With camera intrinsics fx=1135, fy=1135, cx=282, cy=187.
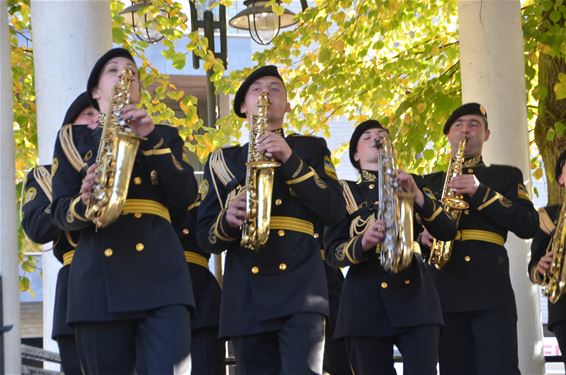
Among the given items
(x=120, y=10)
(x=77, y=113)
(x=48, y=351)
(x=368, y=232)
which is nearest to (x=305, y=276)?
(x=368, y=232)

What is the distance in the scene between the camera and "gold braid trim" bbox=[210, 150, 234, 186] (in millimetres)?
6688

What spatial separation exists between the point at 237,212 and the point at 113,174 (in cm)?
102

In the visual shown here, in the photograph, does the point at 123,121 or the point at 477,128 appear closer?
the point at 123,121

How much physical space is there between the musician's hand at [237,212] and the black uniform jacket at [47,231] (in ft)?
2.80

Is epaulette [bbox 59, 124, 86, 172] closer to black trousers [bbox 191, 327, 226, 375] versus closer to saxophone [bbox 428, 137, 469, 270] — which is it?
black trousers [bbox 191, 327, 226, 375]

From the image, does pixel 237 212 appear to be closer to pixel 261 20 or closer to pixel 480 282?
pixel 480 282

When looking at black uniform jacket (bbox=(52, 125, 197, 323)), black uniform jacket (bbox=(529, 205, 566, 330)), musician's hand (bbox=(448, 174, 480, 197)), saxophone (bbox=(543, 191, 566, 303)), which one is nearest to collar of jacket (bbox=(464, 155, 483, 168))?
musician's hand (bbox=(448, 174, 480, 197))

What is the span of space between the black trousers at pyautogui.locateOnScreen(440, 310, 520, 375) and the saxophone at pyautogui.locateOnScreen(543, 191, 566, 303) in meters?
0.69

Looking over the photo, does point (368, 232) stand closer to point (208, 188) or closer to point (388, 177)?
point (388, 177)

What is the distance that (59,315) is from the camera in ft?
20.9

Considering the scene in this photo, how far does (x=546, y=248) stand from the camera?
8.97 m

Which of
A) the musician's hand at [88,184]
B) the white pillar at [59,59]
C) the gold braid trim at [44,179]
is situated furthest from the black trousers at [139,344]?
the white pillar at [59,59]

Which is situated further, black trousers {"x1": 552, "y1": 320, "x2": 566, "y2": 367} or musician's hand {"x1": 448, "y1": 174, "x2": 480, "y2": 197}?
black trousers {"x1": 552, "y1": 320, "x2": 566, "y2": 367}

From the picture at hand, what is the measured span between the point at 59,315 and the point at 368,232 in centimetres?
190
